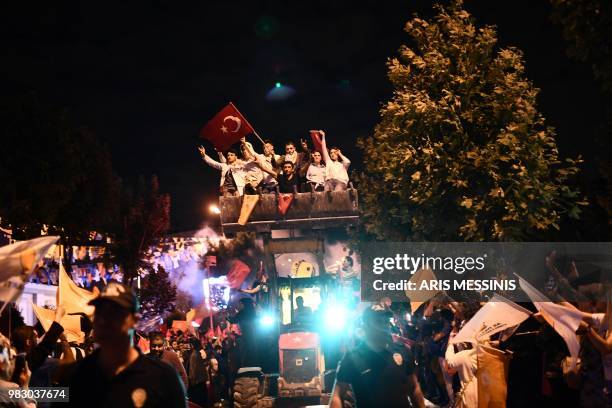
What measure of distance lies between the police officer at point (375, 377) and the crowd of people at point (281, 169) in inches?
372

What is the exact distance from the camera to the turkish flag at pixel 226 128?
798 inches

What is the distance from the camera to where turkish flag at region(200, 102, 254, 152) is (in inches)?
798

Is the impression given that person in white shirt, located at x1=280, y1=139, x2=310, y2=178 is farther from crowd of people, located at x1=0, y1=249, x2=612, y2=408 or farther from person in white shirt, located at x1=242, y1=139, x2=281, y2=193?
crowd of people, located at x1=0, y1=249, x2=612, y2=408

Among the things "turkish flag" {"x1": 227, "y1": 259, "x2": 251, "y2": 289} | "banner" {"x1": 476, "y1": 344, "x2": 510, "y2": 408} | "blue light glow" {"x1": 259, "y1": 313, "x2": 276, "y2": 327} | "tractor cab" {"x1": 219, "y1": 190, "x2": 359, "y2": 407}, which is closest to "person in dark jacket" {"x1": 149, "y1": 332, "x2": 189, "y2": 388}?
"tractor cab" {"x1": 219, "y1": 190, "x2": 359, "y2": 407}

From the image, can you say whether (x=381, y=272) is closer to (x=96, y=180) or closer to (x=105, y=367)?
(x=96, y=180)

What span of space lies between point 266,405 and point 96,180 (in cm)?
3382

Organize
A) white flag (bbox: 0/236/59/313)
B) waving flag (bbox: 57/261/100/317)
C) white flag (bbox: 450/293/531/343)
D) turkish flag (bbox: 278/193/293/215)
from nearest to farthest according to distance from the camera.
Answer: white flag (bbox: 0/236/59/313) → waving flag (bbox: 57/261/100/317) → white flag (bbox: 450/293/531/343) → turkish flag (bbox: 278/193/293/215)

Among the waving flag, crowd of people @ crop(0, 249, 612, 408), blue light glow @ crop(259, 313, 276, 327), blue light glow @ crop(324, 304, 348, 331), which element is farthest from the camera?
blue light glow @ crop(259, 313, 276, 327)

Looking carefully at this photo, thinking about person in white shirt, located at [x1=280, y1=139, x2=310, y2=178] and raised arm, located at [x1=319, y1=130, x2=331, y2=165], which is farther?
raised arm, located at [x1=319, y1=130, x2=331, y2=165]

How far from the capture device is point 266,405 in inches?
618

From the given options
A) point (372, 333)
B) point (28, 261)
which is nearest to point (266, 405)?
point (372, 333)

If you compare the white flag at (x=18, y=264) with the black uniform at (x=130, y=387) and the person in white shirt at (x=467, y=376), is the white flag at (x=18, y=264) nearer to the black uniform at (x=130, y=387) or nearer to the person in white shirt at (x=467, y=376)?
the black uniform at (x=130, y=387)

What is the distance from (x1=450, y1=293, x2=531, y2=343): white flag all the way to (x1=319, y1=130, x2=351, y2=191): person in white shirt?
8.18 m

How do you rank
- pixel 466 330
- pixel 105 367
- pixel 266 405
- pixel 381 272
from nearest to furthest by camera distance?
pixel 105 367 < pixel 466 330 < pixel 266 405 < pixel 381 272
